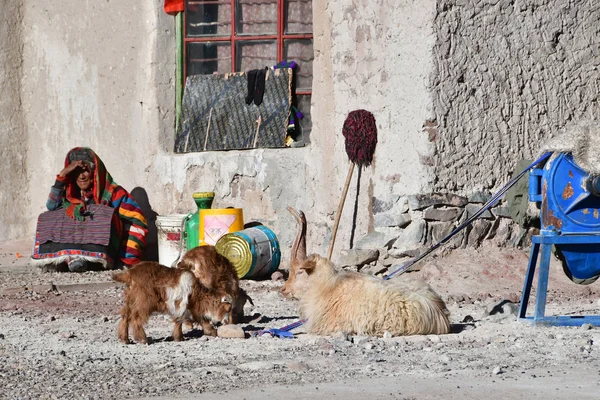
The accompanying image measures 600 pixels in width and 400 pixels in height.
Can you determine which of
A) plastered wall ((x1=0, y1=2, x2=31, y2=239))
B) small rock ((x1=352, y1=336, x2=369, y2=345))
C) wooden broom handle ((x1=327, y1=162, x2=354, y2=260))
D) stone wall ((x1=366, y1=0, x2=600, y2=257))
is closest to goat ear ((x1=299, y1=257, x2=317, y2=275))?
small rock ((x1=352, y1=336, x2=369, y2=345))

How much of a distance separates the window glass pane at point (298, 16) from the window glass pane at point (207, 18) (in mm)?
648

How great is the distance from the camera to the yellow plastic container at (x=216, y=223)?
10.2 m

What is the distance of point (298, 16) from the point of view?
1073cm

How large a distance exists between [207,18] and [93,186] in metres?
2.09

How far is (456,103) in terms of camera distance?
29.9 feet

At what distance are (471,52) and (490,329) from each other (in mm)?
3171

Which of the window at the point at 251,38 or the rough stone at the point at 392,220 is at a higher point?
the window at the point at 251,38

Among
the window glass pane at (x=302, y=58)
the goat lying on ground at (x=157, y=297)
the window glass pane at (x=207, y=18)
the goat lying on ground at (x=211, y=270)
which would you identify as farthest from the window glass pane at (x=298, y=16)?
the goat lying on ground at (x=157, y=297)

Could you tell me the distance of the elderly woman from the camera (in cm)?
1050

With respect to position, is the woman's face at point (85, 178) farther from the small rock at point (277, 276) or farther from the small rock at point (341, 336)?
the small rock at point (341, 336)

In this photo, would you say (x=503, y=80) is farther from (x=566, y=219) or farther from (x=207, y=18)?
(x=207, y=18)

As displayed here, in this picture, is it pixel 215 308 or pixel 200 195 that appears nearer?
pixel 215 308

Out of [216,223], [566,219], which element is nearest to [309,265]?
[566,219]

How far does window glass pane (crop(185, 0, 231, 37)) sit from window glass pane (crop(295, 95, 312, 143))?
1065mm
